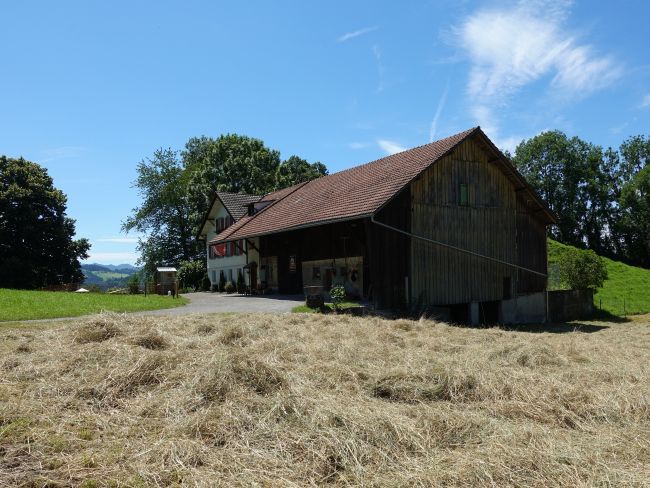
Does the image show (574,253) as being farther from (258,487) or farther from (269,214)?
(258,487)

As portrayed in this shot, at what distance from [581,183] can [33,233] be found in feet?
182

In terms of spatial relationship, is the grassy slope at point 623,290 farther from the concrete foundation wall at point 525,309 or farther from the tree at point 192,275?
the tree at point 192,275

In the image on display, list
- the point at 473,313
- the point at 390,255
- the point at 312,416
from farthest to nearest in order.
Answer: the point at 473,313, the point at 390,255, the point at 312,416

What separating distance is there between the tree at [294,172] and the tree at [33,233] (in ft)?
62.1

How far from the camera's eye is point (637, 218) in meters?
55.3

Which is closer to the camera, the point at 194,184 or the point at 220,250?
the point at 220,250

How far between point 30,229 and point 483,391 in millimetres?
Answer: 40639

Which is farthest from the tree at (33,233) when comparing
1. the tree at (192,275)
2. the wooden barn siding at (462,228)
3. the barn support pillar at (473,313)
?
the barn support pillar at (473,313)

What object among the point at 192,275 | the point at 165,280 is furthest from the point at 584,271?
the point at 192,275

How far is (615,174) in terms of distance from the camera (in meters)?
62.6

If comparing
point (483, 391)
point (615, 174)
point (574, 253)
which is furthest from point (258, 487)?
point (615, 174)

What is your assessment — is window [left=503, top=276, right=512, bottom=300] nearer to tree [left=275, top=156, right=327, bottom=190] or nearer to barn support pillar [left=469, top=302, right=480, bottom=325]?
barn support pillar [left=469, top=302, right=480, bottom=325]

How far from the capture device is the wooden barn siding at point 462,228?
70.7ft

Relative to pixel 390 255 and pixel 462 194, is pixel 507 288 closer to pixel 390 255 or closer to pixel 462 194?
pixel 462 194
